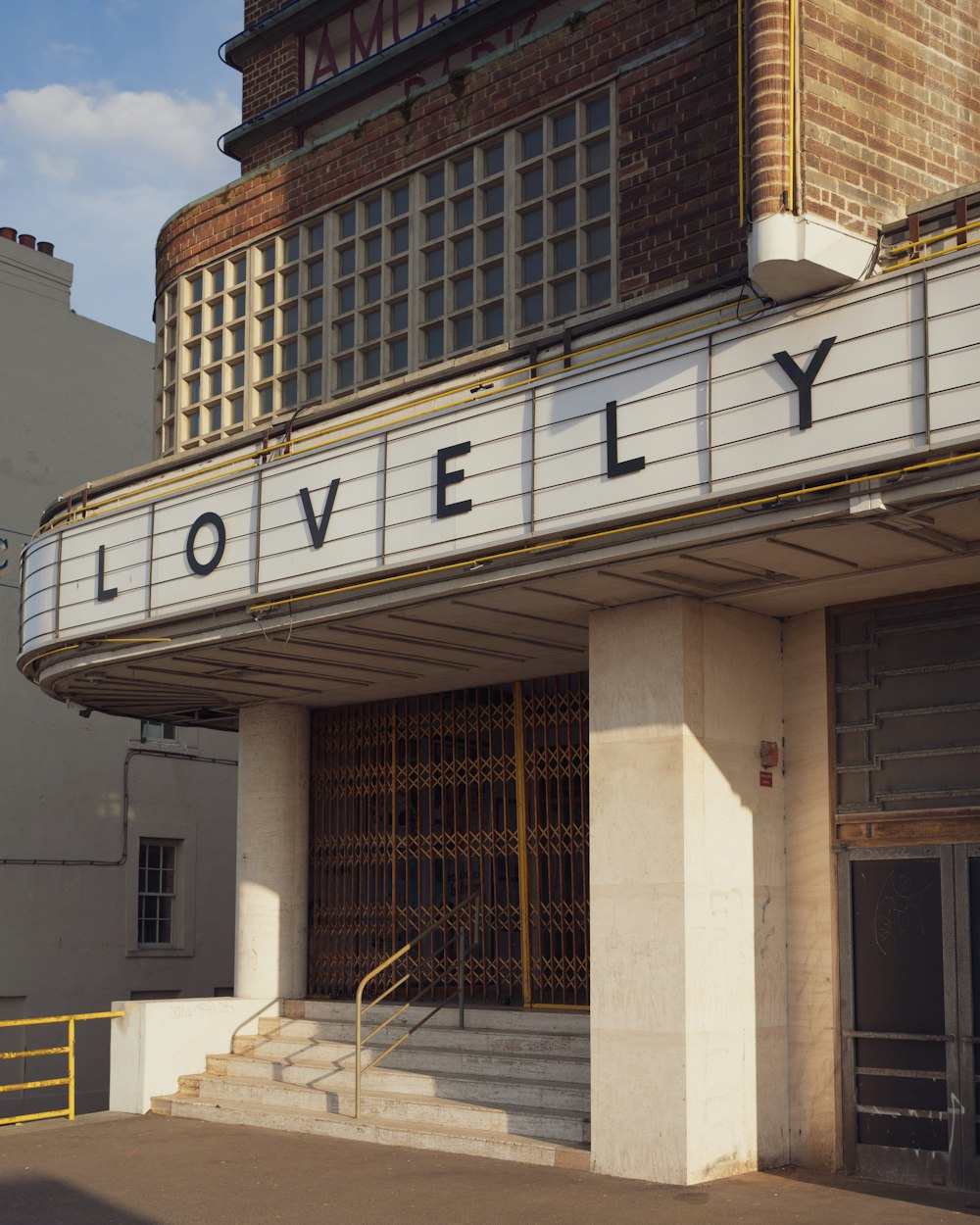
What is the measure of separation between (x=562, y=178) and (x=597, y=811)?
587 centimetres

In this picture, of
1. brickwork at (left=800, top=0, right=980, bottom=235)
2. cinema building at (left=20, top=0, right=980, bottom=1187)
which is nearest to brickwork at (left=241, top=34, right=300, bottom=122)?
cinema building at (left=20, top=0, right=980, bottom=1187)

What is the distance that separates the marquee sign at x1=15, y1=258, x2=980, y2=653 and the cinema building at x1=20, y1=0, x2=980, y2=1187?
0.10 ft

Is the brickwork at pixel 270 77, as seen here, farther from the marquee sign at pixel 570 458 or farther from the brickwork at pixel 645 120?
the marquee sign at pixel 570 458

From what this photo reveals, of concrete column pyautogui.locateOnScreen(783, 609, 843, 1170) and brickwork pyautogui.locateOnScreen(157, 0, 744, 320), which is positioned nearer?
concrete column pyautogui.locateOnScreen(783, 609, 843, 1170)

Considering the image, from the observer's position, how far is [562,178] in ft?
45.8

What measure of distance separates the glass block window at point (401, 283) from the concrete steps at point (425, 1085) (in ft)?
20.8

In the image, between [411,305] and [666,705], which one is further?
[411,305]

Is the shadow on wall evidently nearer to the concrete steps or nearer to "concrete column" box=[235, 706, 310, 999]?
the concrete steps

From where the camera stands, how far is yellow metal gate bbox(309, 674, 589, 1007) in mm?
14789

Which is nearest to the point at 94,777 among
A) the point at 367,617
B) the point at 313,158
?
Answer: the point at 313,158

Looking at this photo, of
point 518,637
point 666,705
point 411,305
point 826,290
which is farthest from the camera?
point 411,305

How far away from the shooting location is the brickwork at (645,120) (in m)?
12.4

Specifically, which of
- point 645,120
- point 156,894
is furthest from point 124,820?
point 645,120

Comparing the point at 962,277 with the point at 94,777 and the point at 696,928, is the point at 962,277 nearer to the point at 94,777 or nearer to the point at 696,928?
the point at 696,928
